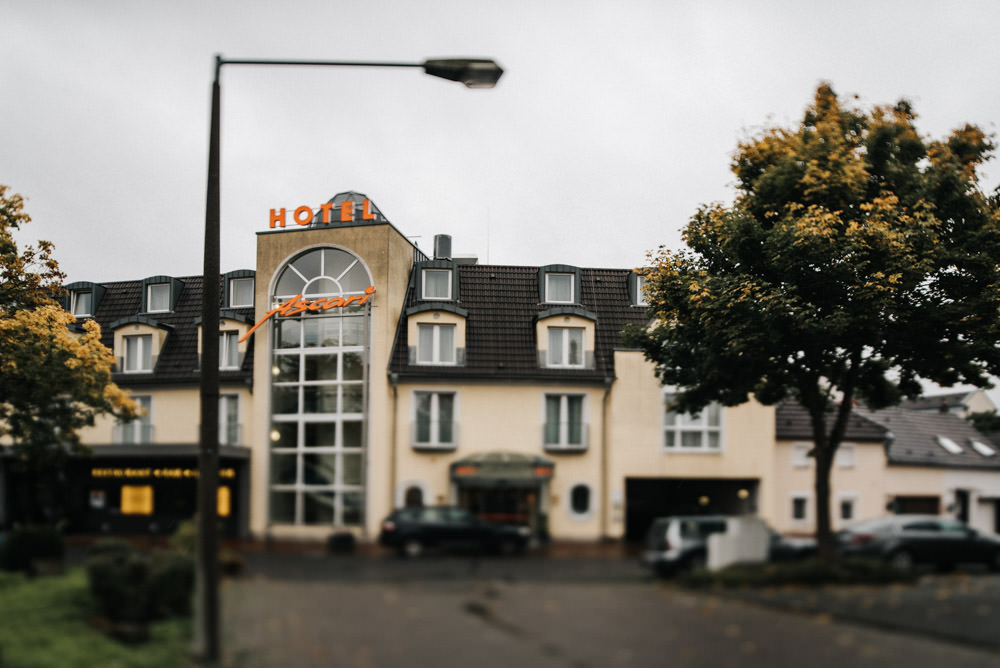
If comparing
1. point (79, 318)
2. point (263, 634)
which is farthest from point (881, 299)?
point (79, 318)

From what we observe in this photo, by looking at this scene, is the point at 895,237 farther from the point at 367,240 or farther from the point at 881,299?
the point at 367,240

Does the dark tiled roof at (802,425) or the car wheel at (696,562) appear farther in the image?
the dark tiled roof at (802,425)

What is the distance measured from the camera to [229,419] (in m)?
21.9

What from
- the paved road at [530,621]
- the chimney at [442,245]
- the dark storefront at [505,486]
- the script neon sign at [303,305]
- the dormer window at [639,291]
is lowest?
the paved road at [530,621]

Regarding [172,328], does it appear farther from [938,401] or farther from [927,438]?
[938,401]

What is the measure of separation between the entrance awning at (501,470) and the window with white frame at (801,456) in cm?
581

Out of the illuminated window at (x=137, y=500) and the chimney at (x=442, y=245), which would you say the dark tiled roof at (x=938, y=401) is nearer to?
the chimney at (x=442, y=245)

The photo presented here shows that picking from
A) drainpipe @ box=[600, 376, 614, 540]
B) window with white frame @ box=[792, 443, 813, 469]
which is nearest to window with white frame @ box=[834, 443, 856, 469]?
window with white frame @ box=[792, 443, 813, 469]

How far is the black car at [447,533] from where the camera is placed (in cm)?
1659

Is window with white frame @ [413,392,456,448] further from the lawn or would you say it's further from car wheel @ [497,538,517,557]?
the lawn

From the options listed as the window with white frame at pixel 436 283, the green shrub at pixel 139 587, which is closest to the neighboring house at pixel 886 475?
the window with white frame at pixel 436 283

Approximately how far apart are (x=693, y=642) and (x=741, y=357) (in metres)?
8.74

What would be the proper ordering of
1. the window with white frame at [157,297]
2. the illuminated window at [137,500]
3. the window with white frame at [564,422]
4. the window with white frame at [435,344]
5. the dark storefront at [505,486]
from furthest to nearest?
1. the window with white frame at [157,297]
2. the window with white frame at [435,344]
3. the illuminated window at [137,500]
4. the window with white frame at [564,422]
5. the dark storefront at [505,486]

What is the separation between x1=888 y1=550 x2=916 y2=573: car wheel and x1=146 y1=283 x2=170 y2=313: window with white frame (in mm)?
24783
